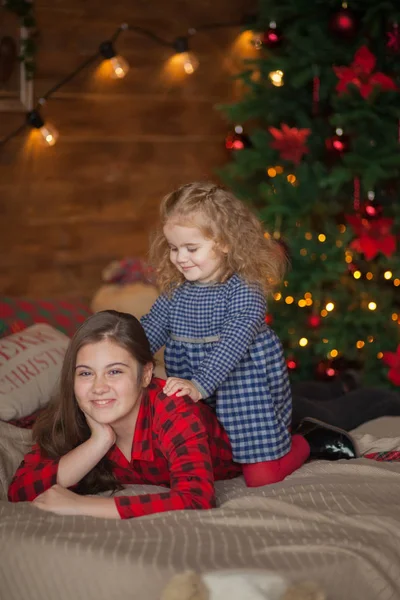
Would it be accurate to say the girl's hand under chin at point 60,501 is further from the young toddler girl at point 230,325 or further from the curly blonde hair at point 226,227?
the curly blonde hair at point 226,227

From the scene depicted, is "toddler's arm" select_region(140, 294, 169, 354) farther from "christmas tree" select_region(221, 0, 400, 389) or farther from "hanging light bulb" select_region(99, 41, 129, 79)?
"hanging light bulb" select_region(99, 41, 129, 79)

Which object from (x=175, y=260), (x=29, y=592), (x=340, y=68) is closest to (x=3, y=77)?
(x=340, y=68)

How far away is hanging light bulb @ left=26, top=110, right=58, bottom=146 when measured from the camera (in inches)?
146

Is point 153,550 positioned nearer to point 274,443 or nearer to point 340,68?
point 274,443

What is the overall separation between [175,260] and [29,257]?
1711 millimetres

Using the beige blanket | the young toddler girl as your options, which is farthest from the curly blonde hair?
the beige blanket

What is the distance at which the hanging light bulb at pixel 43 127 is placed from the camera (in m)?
3.72

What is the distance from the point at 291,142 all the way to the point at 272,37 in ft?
1.69

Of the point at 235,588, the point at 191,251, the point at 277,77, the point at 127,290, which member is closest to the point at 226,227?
the point at 191,251

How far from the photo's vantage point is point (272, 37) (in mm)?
3975

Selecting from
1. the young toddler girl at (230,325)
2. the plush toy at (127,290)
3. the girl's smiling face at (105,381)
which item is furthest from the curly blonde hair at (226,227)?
the plush toy at (127,290)

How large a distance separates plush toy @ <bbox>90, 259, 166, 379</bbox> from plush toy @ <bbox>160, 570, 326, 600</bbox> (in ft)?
6.24

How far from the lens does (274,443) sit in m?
2.36

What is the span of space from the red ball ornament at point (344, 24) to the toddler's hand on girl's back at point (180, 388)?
1.99 metres
